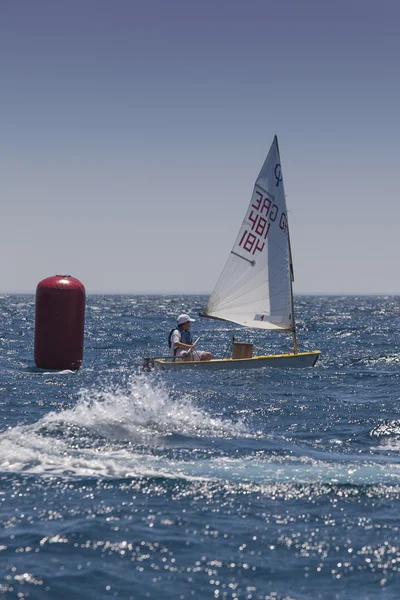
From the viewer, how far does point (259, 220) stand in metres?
28.4

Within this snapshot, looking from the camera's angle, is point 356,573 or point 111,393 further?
point 111,393

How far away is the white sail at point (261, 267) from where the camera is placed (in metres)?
28.4

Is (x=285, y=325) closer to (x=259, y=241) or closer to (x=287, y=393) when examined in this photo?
(x=259, y=241)

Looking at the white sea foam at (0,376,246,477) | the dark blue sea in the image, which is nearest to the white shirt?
the dark blue sea

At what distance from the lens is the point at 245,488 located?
10914 mm

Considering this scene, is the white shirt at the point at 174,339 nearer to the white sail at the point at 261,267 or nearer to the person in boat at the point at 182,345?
the person in boat at the point at 182,345

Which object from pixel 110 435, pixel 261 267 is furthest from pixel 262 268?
pixel 110 435

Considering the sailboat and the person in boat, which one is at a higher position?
the sailboat

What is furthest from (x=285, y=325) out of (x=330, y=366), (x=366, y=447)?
(x=366, y=447)

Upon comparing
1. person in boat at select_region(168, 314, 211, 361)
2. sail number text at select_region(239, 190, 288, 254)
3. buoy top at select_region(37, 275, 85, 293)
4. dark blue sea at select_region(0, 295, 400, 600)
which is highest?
sail number text at select_region(239, 190, 288, 254)

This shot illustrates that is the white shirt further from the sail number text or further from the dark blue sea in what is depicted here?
the sail number text

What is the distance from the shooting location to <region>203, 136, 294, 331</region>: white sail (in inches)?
1120

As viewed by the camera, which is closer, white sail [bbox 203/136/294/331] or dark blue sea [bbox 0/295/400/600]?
dark blue sea [bbox 0/295/400/600]

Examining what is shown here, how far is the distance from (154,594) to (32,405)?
11.4 m
